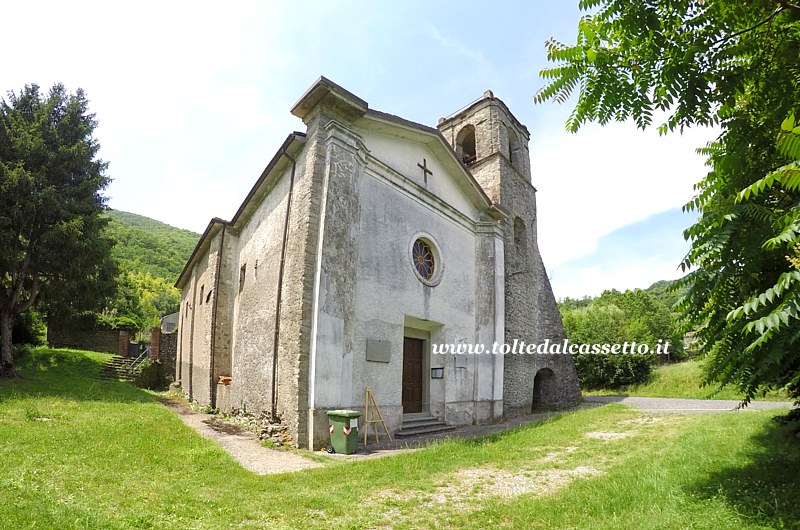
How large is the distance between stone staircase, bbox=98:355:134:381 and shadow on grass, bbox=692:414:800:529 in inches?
880

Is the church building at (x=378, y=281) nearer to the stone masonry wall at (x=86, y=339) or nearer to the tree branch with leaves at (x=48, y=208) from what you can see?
the tree branch with leaves at (x=48, y=208)

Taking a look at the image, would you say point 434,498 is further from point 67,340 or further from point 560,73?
point 67,340

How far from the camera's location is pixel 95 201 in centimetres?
1620

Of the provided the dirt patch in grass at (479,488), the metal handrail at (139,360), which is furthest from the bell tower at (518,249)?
the metal handrail at (139,360)

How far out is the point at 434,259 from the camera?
12.3 m

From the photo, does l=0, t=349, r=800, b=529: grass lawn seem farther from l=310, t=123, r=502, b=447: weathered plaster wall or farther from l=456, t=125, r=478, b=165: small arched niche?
l=456, t=125, r=478, b=165: small arched niche

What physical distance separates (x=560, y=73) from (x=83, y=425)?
10438 millimetres

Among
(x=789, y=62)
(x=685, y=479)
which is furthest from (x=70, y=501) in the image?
(x=789, y=62)

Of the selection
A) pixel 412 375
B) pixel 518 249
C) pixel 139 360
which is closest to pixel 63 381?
pixel 139 360

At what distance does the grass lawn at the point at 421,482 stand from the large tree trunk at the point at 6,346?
21.6ft

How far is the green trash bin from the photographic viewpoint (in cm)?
782

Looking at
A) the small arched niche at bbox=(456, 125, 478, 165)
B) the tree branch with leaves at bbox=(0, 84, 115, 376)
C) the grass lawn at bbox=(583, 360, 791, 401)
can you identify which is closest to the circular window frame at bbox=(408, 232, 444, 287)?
the small arched niche at bbox=(456, 125, 478, 165)

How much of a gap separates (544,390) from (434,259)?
8866 mm

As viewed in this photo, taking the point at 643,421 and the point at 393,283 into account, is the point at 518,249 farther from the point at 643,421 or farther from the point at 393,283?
the point at 393,283
